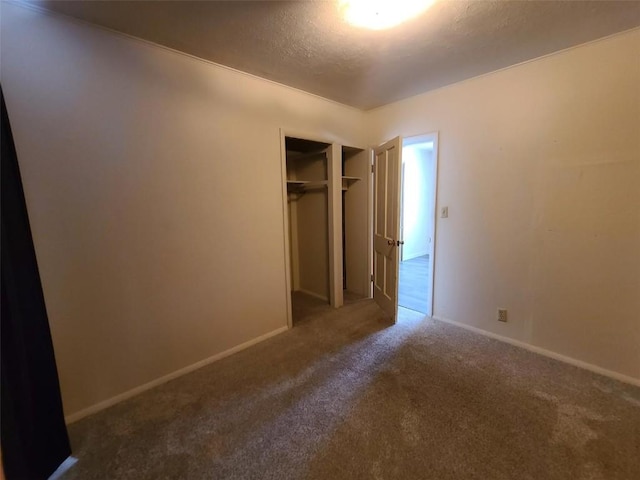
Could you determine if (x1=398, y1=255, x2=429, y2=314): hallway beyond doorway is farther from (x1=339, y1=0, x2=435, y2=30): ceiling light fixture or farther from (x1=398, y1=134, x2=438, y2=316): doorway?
(x1=339, y1=0, x2=435, y2=30): ceiling light fixture

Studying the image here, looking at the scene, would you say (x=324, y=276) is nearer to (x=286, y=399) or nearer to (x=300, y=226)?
(x=300, y=226)

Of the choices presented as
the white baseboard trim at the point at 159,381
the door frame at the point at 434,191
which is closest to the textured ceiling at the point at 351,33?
the door frame at the point at 434,191

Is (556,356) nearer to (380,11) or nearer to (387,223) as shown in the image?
(387,223)

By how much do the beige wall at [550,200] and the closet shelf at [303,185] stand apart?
1365 mm

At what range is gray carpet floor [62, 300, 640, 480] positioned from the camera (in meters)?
1.46

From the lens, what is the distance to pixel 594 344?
221cm

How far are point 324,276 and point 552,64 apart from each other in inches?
121

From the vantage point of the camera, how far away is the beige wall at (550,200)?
2047 mm

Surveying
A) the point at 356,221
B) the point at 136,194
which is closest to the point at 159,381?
the point at 136,194

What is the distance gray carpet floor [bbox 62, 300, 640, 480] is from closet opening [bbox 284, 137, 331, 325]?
1245mm

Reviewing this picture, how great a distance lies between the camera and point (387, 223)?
128 inches

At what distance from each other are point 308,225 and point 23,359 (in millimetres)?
3027

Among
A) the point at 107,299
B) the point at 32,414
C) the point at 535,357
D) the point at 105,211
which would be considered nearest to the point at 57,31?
the point at 105,211

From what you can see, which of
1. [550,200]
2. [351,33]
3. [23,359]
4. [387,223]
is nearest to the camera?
[23,359]
